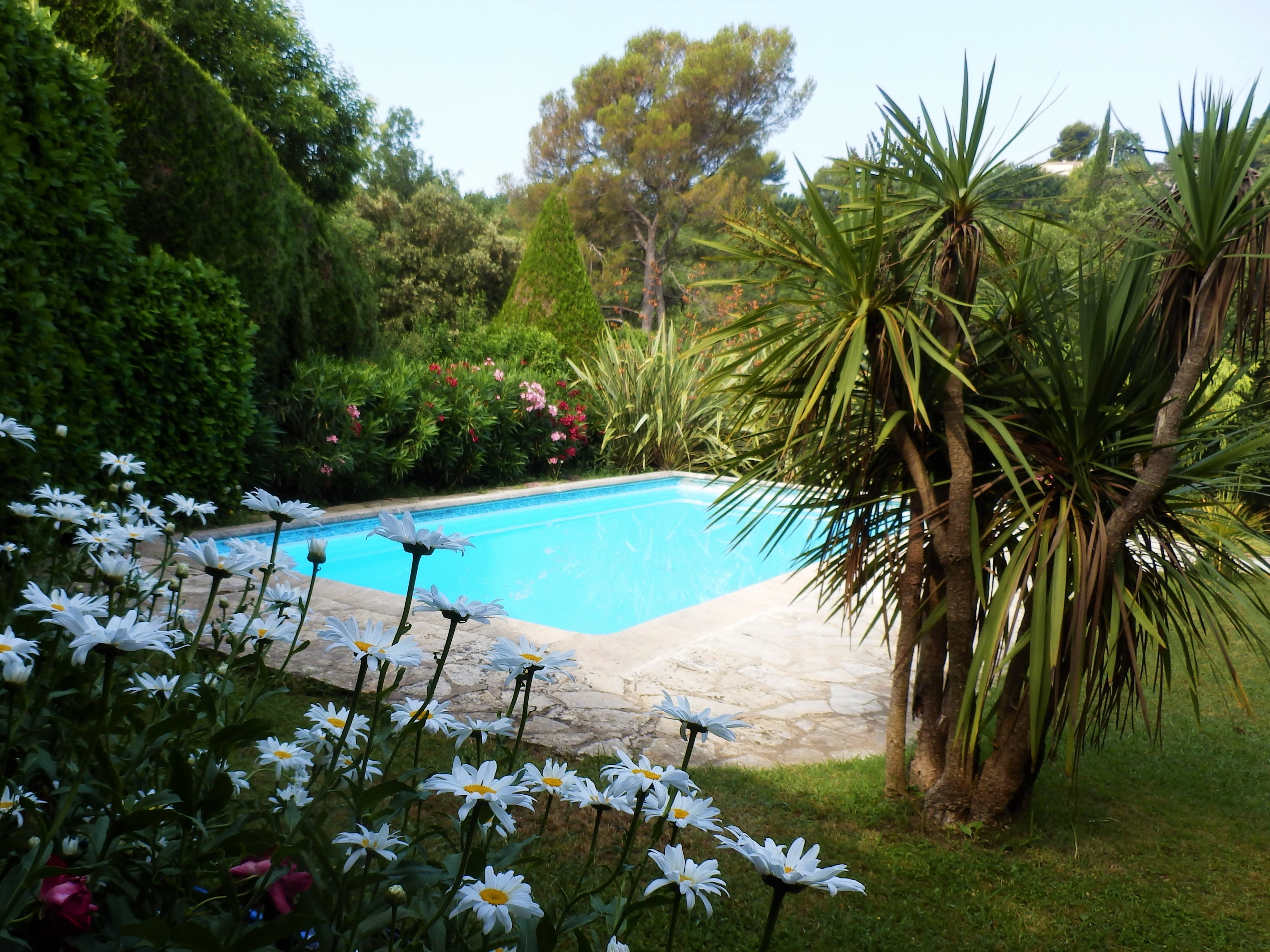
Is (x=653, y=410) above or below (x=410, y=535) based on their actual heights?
above

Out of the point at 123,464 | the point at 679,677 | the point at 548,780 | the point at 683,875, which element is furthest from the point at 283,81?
the point at 683,875

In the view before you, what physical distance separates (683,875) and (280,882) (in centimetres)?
45

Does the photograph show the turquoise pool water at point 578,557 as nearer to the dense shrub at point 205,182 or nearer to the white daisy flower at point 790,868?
the dense shrub at point 205,182

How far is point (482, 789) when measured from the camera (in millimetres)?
945

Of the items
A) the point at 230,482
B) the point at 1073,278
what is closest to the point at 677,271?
the point at 230,482

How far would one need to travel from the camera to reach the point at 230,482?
6.62 metres

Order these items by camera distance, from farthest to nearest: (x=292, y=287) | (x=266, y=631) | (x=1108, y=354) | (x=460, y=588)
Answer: (x=292, y=287)
(x=460, y=588)
(x=1108, y=354)
(x=266, y=631)

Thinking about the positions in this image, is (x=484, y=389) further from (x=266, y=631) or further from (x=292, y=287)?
(x=266, y=631)

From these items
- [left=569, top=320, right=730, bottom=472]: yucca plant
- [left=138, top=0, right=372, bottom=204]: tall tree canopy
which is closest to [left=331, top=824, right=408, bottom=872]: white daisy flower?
[left=569, top=320, right=730, bottom=472]: yucca plant

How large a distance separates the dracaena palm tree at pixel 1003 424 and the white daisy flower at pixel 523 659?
142 cm

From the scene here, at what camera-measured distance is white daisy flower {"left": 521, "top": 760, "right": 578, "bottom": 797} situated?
1.11 meters

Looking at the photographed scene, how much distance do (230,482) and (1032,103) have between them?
6.00 metres

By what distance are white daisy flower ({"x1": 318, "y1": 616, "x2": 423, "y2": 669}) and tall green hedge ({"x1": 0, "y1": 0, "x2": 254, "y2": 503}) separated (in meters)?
3.22

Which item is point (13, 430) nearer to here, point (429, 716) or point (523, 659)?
point (429, 716)
